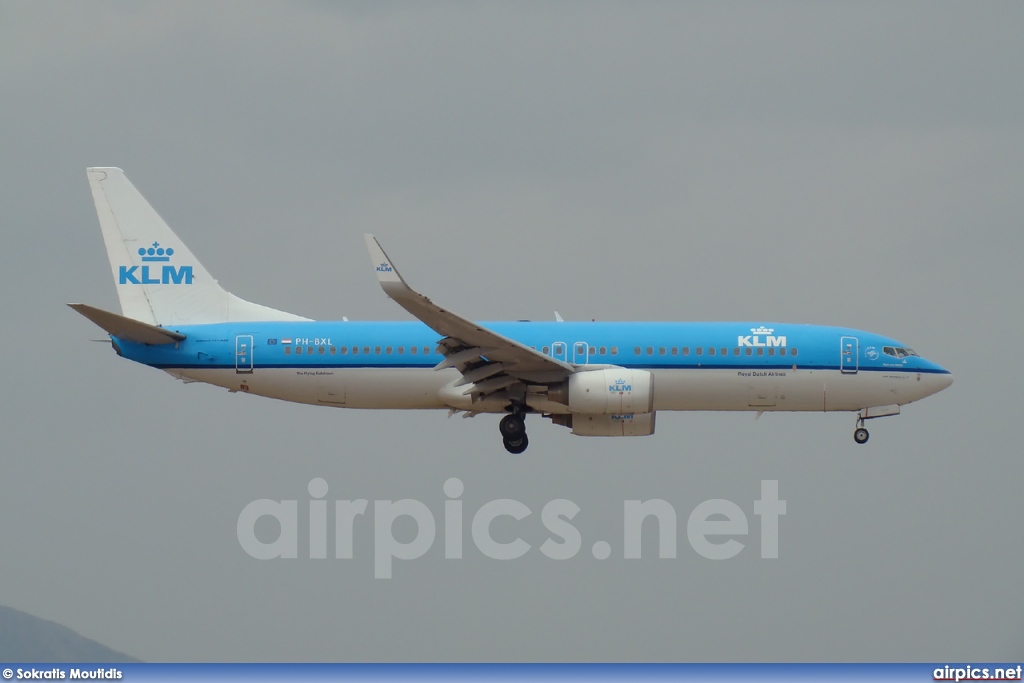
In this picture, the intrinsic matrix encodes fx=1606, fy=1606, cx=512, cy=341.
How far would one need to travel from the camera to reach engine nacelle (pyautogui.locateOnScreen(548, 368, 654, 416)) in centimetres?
4712

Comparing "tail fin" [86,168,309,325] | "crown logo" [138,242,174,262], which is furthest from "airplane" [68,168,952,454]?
"crown logo" [138,242,174,262]

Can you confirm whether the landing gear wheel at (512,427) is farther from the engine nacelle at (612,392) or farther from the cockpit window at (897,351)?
the cockpit window at (897,351)

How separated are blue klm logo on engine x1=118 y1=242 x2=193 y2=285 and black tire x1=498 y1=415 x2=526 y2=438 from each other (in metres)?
11.5

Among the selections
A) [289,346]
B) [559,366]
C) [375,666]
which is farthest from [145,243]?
[375,666]

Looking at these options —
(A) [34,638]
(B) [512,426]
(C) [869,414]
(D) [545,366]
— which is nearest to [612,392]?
(D) [545,366]

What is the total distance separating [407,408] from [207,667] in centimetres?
1576

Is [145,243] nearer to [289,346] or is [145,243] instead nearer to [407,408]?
[289,346]

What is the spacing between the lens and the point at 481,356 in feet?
156

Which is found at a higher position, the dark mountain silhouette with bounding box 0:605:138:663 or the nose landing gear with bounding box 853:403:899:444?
the nose landing gear with bounding box 853:403:899:444

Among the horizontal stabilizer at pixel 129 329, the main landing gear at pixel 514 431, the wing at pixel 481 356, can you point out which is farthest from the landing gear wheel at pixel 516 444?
the horizontal stabilizer at pixel 129 329

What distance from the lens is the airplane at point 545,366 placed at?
48.9 m

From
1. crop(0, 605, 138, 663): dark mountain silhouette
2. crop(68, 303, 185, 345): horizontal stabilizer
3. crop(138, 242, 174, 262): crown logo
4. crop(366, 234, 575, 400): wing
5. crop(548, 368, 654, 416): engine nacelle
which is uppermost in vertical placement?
crop(138, 242, 174, 262): crown logo

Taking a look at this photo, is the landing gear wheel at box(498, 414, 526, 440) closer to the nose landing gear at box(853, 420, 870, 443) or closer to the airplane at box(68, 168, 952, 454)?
the airplane at box(68, 168, 952, 454)

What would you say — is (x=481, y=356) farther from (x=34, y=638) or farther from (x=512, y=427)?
(x=34, y=638)
